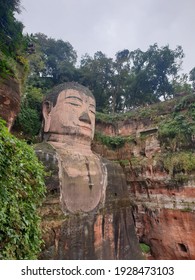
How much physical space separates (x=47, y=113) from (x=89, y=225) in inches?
187

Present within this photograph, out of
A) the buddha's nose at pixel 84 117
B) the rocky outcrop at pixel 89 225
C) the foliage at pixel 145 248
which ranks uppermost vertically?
the buddha's nose at pixel 84 117

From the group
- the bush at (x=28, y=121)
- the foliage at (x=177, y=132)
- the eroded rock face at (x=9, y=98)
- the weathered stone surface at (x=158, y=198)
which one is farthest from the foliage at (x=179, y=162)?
the eroded rock face at (x=9, y=98)

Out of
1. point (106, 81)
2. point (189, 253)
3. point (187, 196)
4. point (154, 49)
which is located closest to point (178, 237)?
point (189, 253)

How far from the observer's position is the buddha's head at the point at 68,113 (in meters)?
8.80

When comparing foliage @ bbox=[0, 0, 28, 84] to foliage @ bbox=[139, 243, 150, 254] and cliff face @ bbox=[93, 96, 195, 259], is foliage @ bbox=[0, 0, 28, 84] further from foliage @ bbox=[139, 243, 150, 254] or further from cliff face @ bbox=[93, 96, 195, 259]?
foliage @ bbox=[139, 243, 150, 254]

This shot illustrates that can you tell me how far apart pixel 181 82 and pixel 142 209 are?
15104 millimetres

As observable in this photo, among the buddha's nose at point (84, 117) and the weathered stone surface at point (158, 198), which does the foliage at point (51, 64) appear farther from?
the buddha's nose at point (84, 117)

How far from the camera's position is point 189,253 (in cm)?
978

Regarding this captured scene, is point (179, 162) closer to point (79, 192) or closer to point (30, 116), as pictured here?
point (79, 192)

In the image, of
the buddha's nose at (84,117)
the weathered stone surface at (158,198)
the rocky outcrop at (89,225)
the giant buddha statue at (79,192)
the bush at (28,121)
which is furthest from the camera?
the bush at (28,121)

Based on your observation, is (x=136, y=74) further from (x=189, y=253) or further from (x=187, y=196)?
(x=189, y=253)

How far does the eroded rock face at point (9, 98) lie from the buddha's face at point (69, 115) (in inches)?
119

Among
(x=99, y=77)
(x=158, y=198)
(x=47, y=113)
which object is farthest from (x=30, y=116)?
(x=99, y=77)

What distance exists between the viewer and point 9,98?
550 cm
